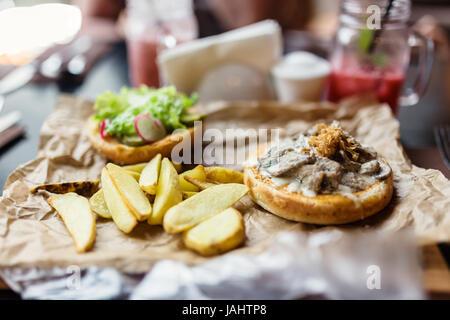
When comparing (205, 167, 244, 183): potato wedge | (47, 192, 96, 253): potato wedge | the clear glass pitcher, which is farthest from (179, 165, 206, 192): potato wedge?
the clear glass pitcher

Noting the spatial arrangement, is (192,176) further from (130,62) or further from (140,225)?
(130,62)

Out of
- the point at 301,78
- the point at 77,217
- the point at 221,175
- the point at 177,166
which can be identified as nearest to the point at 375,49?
the point at 301,78

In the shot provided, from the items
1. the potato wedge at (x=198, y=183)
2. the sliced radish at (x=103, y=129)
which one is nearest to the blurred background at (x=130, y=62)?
the sliced radish at (x=103, y=129)

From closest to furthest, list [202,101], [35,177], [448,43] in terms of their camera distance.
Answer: [35,177] → [202,101] → [448,43]

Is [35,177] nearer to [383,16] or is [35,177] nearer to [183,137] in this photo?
[183,137]

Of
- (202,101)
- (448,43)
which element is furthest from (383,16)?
(448,43)

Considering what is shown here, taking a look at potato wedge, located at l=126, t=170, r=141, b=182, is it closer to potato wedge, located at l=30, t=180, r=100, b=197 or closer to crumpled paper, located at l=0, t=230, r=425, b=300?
potato wedge, located at l=30, t=180, r=100, b=197
